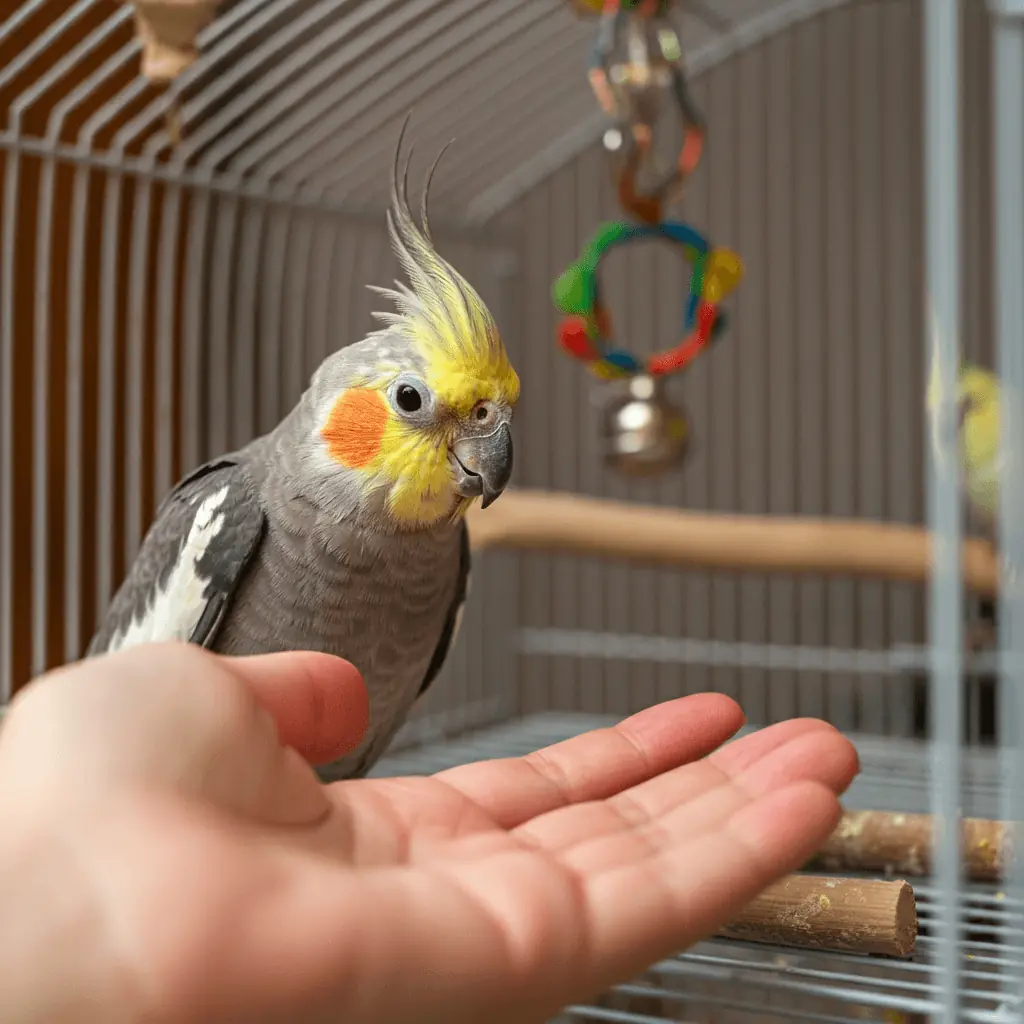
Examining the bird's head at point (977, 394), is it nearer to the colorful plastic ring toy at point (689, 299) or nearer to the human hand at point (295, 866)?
the colorful plastic ring toy at point (689, 299)

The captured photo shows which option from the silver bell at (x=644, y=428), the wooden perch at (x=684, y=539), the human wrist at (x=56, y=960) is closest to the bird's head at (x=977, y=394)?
the wooden perch at (x=684, y=539)

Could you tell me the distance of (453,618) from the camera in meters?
0.96

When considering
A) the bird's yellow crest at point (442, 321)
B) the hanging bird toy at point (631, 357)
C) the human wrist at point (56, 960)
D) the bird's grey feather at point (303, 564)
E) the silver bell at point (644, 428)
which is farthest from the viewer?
the silver bell at point (644, 428)

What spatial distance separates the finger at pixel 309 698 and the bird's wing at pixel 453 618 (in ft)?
1.45

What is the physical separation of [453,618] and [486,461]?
35 centimetres

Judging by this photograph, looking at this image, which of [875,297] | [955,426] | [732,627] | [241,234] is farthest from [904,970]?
[875,297]

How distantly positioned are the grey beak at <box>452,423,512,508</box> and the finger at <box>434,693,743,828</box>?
174 millimetres

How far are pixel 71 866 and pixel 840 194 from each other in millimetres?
2222

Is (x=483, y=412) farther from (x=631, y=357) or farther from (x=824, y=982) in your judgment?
(x=631, y=357)

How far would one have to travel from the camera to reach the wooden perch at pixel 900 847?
2.50 ft

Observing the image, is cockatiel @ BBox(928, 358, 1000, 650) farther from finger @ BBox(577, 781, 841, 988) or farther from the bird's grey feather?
finger @ BBox(577, 781, 841, 988)

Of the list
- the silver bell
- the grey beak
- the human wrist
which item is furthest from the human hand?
the silver bell

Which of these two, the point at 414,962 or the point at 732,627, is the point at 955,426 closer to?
the point at 414,962

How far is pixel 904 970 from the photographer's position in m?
0.62
